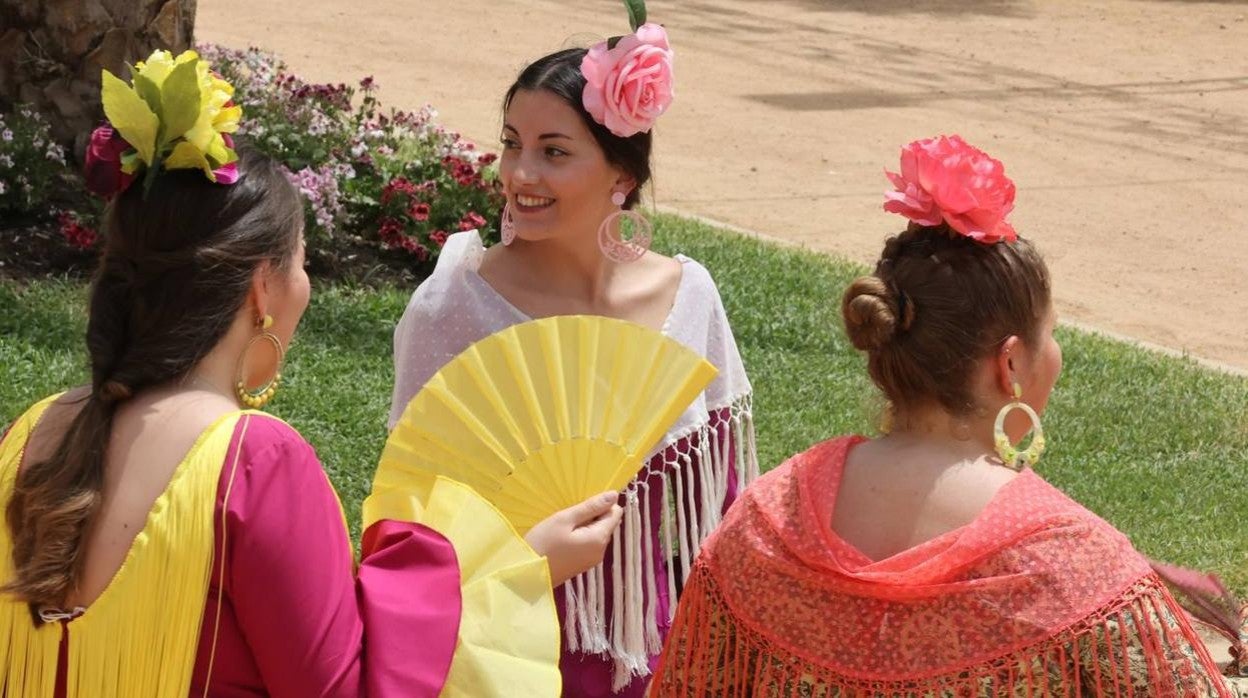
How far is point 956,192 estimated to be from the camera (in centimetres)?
268

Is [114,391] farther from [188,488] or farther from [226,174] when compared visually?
[226,174]

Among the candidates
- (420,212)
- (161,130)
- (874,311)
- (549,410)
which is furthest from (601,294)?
(420,212)

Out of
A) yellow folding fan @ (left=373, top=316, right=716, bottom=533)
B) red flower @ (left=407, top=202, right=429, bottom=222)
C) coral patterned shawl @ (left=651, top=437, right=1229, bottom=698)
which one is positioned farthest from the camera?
red flower @ (left=407, top=202, right=429, bottom=222)

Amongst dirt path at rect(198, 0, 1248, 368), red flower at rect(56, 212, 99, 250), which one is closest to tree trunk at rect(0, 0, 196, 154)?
red flower at rect(56, 212, 99, 250)

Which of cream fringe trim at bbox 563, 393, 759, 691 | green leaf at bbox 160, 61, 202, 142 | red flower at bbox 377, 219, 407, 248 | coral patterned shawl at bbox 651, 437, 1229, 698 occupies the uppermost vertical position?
green leaf at bbox 160, 61, 202, 142

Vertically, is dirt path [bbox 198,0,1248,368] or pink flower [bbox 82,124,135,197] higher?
pink flower [bbox 82,124,135,197]

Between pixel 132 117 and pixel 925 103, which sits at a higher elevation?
pixel 132 117

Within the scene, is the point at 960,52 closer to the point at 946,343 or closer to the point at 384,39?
the point at 384,39

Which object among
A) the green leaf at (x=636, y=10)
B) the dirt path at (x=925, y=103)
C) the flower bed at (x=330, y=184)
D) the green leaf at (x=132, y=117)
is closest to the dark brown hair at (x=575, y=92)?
the green leaf at (x=636, y=10)

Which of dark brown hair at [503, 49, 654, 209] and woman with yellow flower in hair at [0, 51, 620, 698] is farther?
dark brown hair at [503, 49, 654, 209]

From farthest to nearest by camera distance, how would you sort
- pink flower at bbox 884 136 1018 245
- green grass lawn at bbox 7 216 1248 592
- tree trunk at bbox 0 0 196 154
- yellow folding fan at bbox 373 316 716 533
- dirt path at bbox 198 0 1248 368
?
dirt path at bbox 198 0 1248 368 < tree trunk at bbox 0 0 196 154 < green grass lawn at bbox 7 216 1248 592 < yellow folding fan at bbox 373 316 716 533 < pink flower at bbox 884 136 1018 245

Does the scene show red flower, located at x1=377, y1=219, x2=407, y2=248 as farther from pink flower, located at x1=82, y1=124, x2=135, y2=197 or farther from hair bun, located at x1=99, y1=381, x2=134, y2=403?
hair bun, located at x1=99, y1=381, x2=134, y2=403

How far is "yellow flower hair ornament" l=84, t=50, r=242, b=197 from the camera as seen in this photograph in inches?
96.9

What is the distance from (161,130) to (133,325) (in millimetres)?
271
